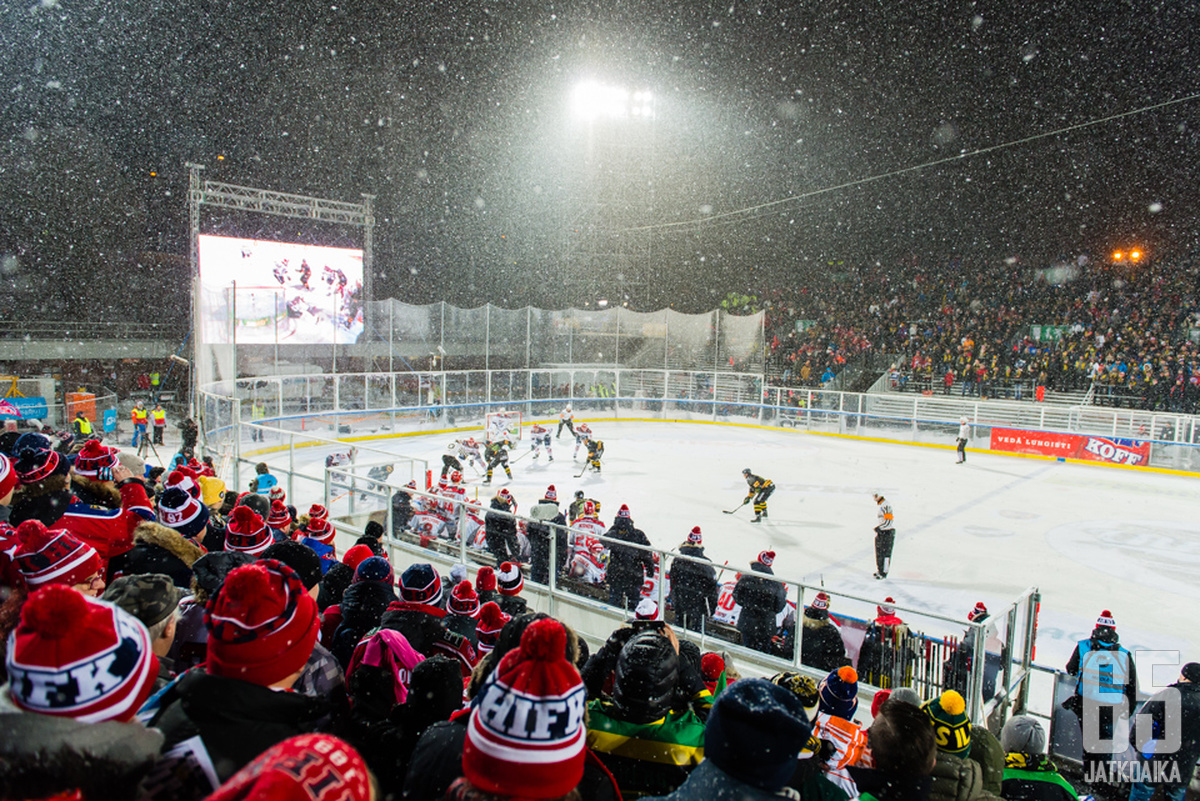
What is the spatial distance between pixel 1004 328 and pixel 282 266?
2639cm

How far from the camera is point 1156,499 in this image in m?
13.5

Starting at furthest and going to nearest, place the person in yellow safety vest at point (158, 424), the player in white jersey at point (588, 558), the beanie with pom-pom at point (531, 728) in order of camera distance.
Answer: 1. the person in yellow safety vest at point (158, 424)
2. the player in white jersey at point (588, 558)
3. the beanie with pom-pom at point (531, 728)

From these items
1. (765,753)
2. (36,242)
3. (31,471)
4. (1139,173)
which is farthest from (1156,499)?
(36,242)

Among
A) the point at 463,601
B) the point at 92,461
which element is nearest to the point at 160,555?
the point at 463,601

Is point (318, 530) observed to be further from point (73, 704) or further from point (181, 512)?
point (73, 704)

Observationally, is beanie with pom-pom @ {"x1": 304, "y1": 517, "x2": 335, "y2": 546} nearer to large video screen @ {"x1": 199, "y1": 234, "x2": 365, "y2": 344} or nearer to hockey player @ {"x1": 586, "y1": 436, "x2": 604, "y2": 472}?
hockey player @ {"x1": 586, "y1": 436, "x2": 604, "y2": 472}

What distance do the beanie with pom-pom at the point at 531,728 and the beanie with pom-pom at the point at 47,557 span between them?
1988 mm

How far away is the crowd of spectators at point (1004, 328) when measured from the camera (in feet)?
70.3

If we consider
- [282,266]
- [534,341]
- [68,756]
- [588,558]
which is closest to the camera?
[68,756]

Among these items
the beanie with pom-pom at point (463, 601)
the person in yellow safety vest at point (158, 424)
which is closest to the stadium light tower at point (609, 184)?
the person in yellow safety vest at point (158, 424)

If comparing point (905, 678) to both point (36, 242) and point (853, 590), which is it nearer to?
point (853, 590)

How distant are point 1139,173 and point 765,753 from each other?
2828 cm

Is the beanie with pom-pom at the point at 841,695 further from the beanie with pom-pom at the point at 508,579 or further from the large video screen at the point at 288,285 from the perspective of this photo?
the large video screen at the point at 288,285

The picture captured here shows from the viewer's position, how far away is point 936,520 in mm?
11711
